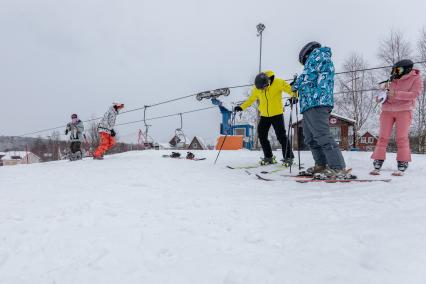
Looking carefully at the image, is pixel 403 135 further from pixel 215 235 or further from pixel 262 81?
pixel 215 235

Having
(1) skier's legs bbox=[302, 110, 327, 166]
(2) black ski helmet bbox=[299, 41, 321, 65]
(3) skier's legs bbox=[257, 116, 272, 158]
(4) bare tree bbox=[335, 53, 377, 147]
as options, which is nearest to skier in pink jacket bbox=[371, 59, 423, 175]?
(1) skier's legs bbox=[302, 110, 327, 166]

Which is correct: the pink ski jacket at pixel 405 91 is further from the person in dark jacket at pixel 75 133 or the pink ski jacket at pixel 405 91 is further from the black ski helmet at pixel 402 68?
the person in dark jacket at pixel 75 133

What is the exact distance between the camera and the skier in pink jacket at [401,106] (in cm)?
399

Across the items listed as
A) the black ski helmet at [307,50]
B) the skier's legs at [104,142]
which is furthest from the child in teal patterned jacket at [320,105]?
the skier's legs at [104,142]

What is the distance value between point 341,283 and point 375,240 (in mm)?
516

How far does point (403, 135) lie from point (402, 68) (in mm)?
928

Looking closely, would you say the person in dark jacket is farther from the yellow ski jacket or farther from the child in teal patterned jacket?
the child in teal patterned jacket

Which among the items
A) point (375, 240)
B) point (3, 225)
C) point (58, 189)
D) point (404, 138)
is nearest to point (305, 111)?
point (404, 138)

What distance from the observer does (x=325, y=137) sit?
3.68m

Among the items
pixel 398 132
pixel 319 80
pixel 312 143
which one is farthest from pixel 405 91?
pixel 312 143

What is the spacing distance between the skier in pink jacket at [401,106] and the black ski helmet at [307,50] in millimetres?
1155

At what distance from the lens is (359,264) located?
139 cm

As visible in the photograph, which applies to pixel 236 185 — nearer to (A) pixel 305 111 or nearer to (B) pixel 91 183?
(A) pixel 305 111

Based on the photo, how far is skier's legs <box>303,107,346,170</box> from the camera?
3.63 metres
